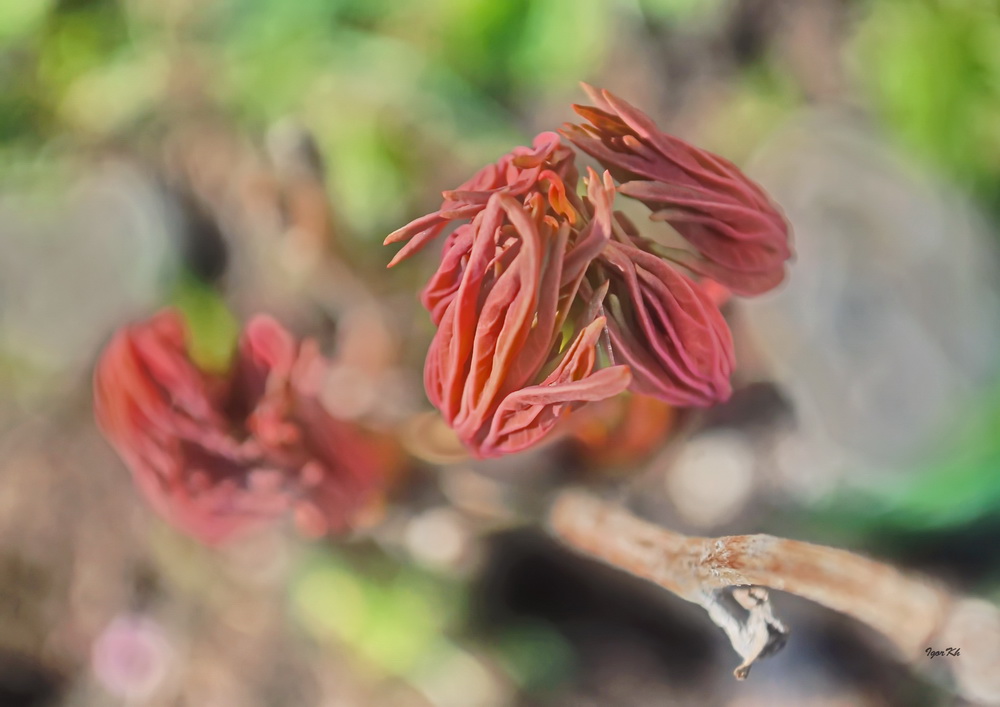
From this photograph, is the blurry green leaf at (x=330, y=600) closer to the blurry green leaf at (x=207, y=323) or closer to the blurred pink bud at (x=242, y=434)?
the blurred pink bud at (x=242, y=434)

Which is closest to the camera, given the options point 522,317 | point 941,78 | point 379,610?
point 522,317

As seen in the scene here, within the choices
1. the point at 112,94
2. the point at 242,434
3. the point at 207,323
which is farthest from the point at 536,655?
the point at 112,94

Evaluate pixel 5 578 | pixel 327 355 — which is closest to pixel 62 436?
pixel 5 578

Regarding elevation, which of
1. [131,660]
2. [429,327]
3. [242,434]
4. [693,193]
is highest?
[693,193]

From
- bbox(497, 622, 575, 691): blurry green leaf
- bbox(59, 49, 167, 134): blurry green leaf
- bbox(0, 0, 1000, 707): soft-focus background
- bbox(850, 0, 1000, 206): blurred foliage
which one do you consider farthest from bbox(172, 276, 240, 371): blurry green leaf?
bbox(850, 0, 1000, 206): blurred foliage

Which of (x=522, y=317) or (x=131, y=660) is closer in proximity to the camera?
(x=522, y=317)

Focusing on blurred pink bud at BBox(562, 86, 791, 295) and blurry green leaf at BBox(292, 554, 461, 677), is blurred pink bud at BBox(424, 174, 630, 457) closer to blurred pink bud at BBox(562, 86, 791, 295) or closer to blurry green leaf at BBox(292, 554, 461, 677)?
blurred pink bud at BBox(562, 86, 791, 295)

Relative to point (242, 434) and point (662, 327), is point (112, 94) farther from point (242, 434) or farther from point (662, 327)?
point (662, 327)
